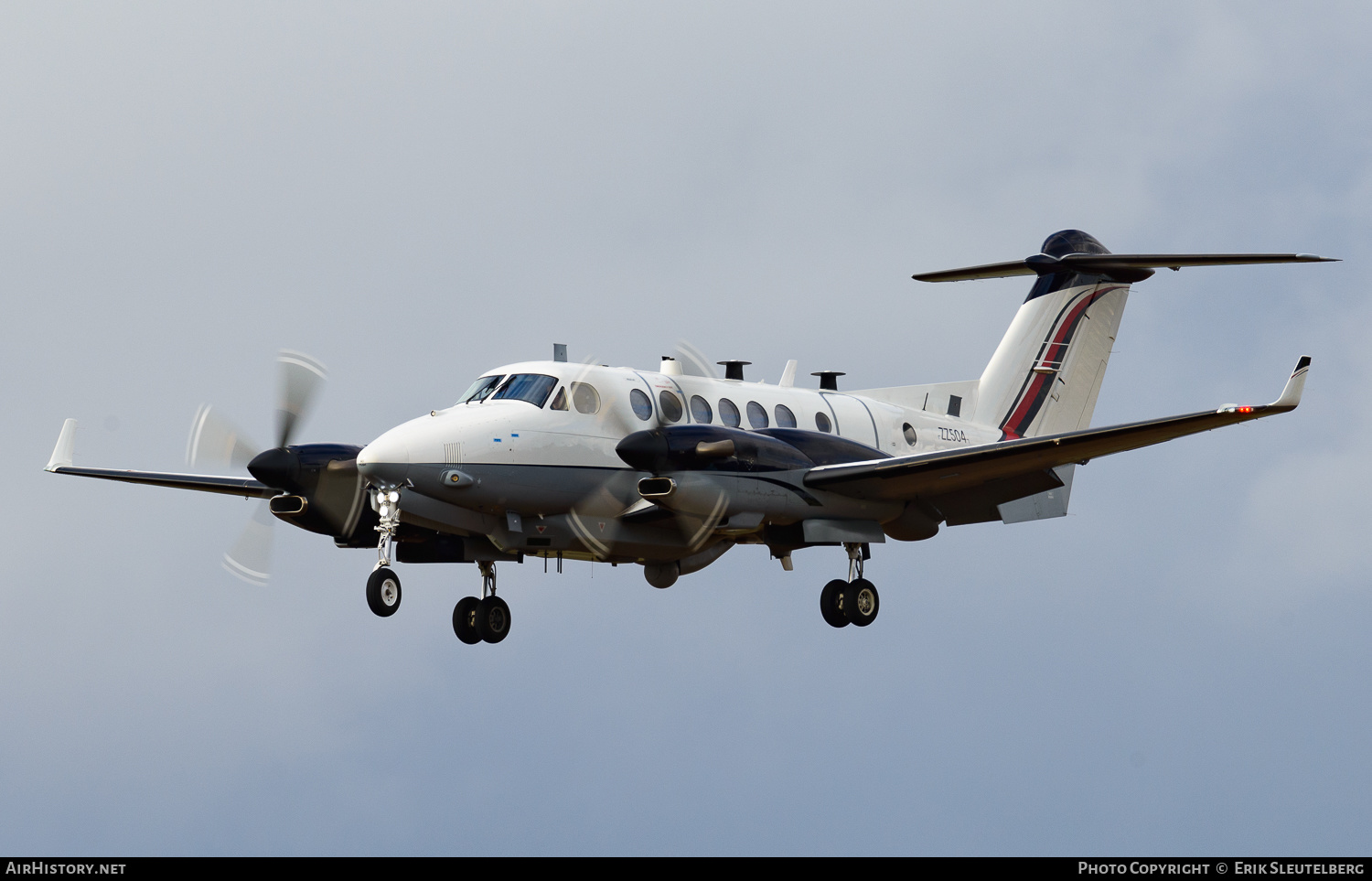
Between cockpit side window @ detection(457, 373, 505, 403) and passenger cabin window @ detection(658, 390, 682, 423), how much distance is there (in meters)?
2.03

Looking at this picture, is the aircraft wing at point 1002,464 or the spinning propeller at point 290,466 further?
the spinning propeller at point 290,466

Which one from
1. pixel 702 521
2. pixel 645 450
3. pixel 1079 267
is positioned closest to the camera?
pixel 645 450

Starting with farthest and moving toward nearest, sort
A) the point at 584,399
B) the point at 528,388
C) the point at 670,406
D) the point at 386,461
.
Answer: the point at 670,406
the point at 584,399
the point at 528,388
the point at 386,461

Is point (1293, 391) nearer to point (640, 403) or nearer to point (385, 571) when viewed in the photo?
point (640, 403)

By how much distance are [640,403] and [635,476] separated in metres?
0.92

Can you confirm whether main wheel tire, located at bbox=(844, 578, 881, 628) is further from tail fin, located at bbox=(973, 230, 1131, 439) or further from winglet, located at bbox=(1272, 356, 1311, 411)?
winglet, located at bbox=(1272, 356, 1311, 411)

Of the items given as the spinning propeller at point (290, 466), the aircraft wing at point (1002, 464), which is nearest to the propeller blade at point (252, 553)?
the spinning propeller at point (290, 466)

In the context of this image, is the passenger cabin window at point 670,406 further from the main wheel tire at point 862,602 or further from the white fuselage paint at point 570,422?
the main wheel tire at point 862,602

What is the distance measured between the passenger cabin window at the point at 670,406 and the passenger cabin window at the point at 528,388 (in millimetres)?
A: 1461

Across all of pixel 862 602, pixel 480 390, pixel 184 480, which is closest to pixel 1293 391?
pixel 862 602

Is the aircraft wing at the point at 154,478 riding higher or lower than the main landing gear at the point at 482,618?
higher

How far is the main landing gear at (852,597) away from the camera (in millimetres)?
20188

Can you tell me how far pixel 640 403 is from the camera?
1947 centimetres

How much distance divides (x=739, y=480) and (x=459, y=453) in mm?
3291
